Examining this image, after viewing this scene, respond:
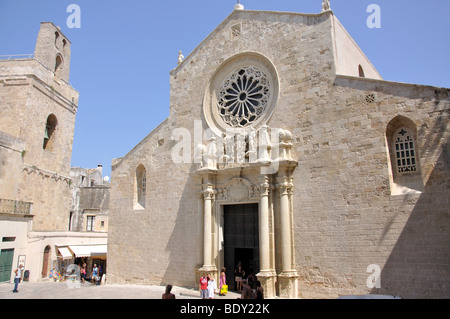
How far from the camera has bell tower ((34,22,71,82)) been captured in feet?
80.6

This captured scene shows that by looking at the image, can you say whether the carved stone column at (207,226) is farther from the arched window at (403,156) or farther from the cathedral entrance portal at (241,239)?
the arched window at (403,156)

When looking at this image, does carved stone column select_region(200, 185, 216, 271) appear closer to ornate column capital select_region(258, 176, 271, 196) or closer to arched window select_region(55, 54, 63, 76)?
ornate column capital select_region(258, 176, 271, 196)

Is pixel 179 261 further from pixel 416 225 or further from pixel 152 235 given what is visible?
pixel 416 225

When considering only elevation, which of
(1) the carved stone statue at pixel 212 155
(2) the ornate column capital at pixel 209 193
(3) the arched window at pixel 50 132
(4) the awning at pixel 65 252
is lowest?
(4) the awning at pixel 65 252

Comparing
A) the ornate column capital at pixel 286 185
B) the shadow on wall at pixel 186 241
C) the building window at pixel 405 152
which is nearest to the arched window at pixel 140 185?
the shadow on wall at pixel 186 241

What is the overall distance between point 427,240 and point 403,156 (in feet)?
8.25

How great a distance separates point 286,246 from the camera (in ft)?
39.0

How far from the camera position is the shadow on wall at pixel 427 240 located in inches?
368

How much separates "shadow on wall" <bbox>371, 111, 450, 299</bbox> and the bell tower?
2349 cm

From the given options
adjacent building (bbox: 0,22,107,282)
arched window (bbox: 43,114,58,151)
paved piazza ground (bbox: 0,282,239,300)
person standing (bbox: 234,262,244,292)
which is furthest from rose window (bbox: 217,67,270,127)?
arched window (bbox: 43,114,58,151)

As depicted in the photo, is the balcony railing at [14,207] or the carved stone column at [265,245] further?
the balcony railing at [14,207]

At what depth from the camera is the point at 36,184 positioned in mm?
22141

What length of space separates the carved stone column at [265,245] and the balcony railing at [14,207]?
13906 mm
